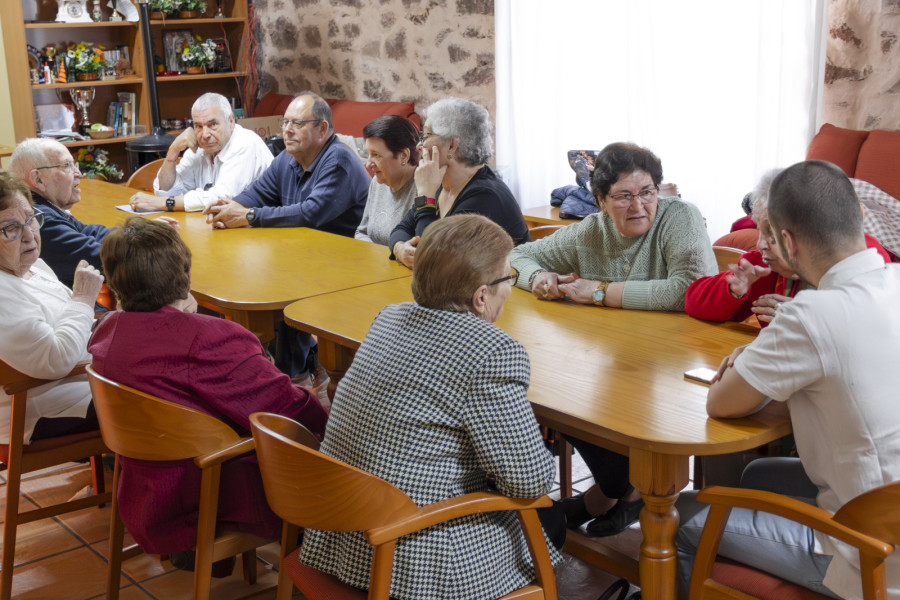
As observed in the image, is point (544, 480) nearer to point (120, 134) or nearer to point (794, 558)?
point (794, 558)

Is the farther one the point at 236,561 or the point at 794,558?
the point at 236,561

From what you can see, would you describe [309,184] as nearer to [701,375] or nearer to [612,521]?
[612,521]

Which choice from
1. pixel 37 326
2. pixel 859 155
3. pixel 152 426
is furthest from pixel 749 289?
pixel 859 155

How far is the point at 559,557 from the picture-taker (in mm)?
1812

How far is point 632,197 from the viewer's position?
7.95ft

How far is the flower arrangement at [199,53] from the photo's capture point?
7102 mm

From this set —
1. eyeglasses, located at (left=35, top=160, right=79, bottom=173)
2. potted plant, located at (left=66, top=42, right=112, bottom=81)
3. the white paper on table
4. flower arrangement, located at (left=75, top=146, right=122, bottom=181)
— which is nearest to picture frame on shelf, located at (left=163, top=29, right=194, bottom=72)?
potted plant, located at (left=66, top=42, right=112, bottom=81)

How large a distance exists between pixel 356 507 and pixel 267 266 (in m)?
1.69

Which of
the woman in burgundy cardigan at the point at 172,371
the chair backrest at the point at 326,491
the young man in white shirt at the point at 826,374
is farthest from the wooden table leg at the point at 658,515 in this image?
the woman in burgundy cardigan at the point at 172,371

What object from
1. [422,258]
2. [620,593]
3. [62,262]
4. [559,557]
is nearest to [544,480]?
[559,557]

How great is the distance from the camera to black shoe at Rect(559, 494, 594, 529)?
2.48 metres

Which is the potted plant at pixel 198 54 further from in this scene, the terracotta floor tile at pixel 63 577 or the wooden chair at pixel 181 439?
the wooden chair at pixel 181 439

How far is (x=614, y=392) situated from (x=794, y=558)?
1.50 ft

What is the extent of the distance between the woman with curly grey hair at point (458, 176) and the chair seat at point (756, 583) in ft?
5.05
